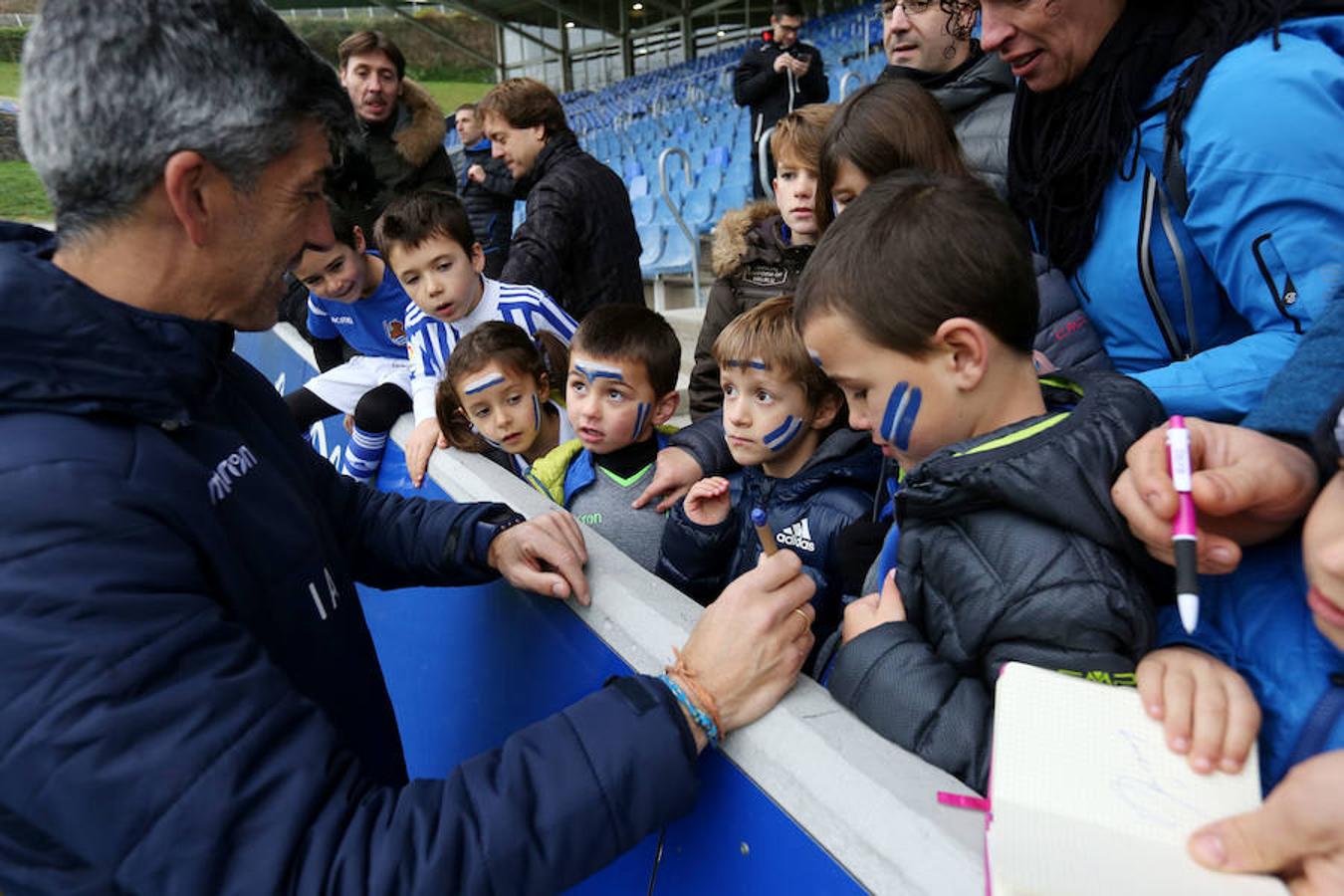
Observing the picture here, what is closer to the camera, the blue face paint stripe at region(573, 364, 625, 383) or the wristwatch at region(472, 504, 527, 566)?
the wristwatch at region(472, 504, 527, 566)

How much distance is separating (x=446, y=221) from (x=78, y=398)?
6.50ft

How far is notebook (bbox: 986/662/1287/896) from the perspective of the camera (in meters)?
0.58

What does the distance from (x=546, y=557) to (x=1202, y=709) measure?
3.04ft

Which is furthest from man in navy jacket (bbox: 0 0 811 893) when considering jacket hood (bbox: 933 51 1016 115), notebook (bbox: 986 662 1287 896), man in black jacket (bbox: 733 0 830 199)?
man in black jacket (bbox: 733 0 830 199)

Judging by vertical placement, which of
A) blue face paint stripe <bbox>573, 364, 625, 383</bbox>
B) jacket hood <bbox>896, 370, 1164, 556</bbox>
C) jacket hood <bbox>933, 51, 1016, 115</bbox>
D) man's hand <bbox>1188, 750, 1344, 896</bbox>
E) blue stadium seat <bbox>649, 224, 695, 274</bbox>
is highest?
jacket hood <bbox>933, 51, 1016, 115</bbox>

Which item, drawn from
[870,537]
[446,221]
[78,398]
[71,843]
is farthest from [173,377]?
[446,221]

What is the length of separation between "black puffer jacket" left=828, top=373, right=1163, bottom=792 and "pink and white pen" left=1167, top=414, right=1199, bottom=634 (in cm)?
9

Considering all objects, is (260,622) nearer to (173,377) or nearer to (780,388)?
(173,377)

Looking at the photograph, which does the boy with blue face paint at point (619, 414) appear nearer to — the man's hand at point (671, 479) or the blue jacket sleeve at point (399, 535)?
the man's hand at point (671, 479)

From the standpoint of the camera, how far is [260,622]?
1025 mm

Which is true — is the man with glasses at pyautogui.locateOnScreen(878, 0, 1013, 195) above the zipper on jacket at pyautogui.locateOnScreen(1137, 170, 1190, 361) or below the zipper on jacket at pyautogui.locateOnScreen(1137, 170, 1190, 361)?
above

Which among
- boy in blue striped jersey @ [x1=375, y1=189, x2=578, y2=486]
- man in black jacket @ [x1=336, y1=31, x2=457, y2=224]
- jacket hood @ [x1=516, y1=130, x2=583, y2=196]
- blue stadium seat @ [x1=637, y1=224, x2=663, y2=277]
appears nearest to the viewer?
boy in blue striped jersey @ [x1=375, y1=189, x2=578, y2=486]

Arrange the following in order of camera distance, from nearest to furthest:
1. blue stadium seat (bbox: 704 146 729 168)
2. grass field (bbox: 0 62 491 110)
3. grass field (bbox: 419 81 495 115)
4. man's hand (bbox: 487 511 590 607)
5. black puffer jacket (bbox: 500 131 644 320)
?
man's hand (bbox: 487 511 590 607) → black puffer jacket (bbox: 500 131 644 320) → blue stadium seat (bbox: 704 146 729 168) → grass field (bbox: 0 62 491 110) → grass field (bbox: 419 81 495 115)

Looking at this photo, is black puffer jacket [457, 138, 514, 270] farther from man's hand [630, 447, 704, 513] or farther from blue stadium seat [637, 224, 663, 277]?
blue stadium seat [637, 224, 663, 277]
